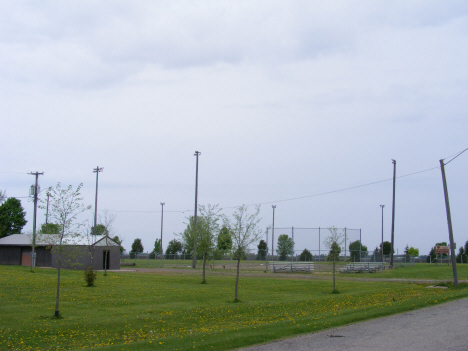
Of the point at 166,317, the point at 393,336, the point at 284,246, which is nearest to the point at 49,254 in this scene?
the point at 284,246

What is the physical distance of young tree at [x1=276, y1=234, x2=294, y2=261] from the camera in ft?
164

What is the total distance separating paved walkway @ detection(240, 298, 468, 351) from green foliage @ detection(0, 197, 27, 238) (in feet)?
278

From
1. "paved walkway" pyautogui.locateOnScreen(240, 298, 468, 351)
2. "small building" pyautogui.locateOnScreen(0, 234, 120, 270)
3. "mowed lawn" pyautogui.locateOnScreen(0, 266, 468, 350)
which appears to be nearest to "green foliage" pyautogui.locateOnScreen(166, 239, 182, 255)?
"small building" pyautogui.locateOnScreen(0, 234, 120, 270)

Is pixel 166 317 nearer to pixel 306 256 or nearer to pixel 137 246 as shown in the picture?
A: pixel 306 256

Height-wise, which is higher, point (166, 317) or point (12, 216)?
point (12, 216)

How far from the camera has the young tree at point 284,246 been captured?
164 feet

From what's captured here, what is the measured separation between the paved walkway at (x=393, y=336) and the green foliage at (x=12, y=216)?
8462cm

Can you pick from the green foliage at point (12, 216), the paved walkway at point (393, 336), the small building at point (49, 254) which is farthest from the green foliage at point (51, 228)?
the green foliage at point (12, 216)

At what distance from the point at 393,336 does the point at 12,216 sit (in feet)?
288

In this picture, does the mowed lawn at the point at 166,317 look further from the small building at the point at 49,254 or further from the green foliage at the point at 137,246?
the green foliage at the point at 137,246

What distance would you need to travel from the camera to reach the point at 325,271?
1939 inches

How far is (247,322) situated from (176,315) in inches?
118

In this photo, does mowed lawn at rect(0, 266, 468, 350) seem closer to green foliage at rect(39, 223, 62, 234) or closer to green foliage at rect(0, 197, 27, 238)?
green foliage at rect(39, 223, 62, 234)

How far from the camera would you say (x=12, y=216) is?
8656 cm
